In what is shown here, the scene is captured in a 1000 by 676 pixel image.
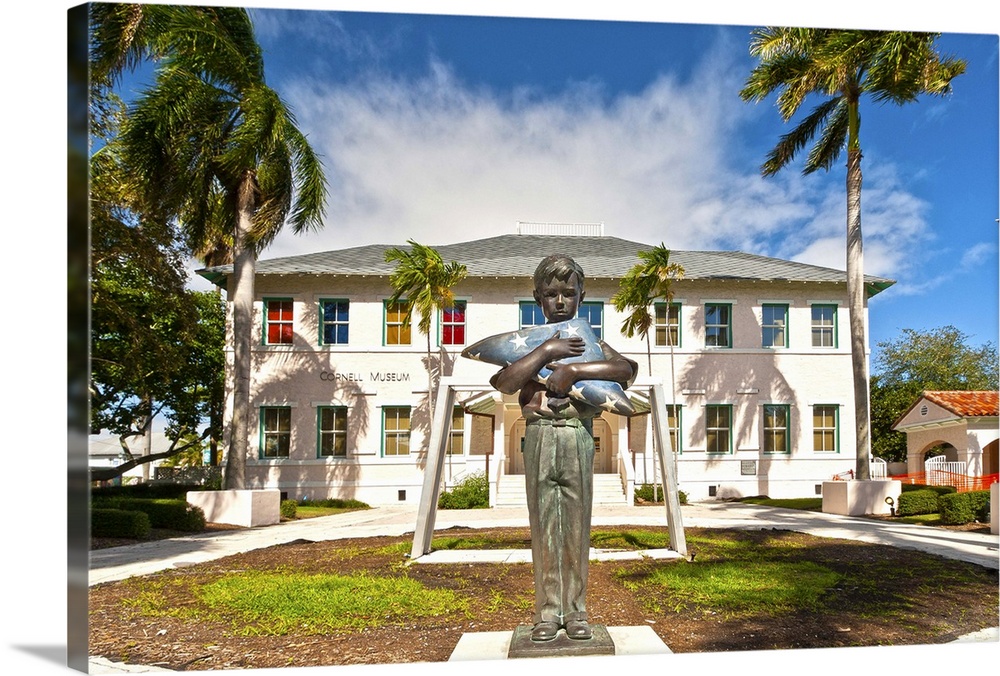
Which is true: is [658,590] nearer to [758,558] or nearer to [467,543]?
[758,558]

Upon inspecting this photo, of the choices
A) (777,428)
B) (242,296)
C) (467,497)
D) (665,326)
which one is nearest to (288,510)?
(467,497)

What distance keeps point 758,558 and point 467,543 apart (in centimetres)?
370

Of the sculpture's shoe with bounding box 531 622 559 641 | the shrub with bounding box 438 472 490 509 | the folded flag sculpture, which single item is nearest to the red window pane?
the shrub with bounding box 438 472 490 509

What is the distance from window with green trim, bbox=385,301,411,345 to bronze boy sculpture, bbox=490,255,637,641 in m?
15.1

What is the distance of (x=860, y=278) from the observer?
592 inches

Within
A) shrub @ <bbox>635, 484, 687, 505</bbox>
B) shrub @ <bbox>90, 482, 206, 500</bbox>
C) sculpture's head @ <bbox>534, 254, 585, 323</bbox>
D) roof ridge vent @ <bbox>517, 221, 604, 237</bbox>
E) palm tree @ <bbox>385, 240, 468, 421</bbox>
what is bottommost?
shrub @ <bbox>635, 484, 687, 505</bbox>

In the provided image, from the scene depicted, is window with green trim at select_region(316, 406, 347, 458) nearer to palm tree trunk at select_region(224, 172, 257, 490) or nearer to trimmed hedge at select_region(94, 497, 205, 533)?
palm tree trunk at select_region(224, 172, 257, 490)

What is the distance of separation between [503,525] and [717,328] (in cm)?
1006

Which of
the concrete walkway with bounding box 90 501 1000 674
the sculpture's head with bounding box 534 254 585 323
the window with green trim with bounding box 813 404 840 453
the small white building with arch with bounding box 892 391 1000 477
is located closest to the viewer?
the sculpture's head with bounding box 534 254 585 323

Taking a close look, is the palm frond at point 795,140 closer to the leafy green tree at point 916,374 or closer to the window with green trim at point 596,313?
the window with green trim at point 596,313

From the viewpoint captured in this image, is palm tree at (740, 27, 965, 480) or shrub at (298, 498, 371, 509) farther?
shrub at (298, 498, 371, 509)

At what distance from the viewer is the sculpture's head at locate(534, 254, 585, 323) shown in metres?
4.18

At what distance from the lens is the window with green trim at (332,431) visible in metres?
18.8

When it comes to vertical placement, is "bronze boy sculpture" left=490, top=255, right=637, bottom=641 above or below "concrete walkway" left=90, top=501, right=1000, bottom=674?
above
